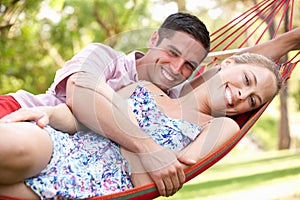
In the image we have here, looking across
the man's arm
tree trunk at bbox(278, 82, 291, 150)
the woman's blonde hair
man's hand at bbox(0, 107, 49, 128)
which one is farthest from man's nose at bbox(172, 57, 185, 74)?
tree trunk at bbox(278, 82, 291, 150)

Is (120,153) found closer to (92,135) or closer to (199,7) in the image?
(92,135)

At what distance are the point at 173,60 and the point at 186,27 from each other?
15 centimetres

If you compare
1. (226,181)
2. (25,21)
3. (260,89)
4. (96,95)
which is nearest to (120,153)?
(96,95)

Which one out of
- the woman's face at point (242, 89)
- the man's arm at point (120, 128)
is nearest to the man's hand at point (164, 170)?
the man's arm at point (120, 128)

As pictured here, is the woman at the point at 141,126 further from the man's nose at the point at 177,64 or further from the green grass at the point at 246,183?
the green grass at the point at 246,183

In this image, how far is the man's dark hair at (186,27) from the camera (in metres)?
1.98

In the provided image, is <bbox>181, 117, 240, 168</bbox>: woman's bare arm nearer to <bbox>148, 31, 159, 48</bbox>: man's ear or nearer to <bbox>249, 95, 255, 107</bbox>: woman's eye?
<bbox>249, 95, 255, 107</bbox>: woman's eye

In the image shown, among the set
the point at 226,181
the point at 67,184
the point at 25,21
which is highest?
the point at 67,184

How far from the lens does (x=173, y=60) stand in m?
1.98

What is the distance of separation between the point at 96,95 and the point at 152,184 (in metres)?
0.35

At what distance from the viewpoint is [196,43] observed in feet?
6.51

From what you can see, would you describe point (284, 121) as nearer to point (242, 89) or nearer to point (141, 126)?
point (242, 89)

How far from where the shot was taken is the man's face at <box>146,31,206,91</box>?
1974 millimetres

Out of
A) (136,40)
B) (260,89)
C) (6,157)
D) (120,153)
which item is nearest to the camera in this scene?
(6,157)
